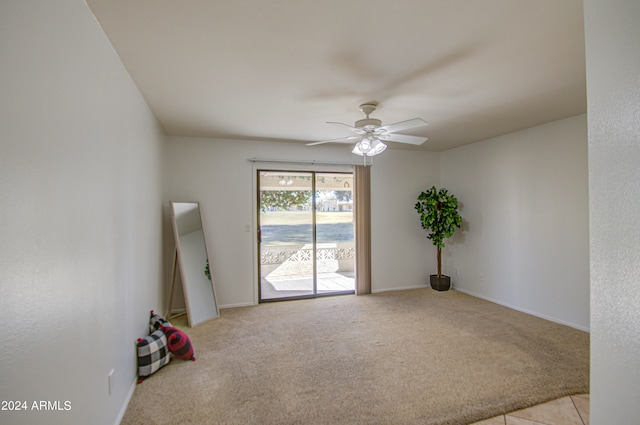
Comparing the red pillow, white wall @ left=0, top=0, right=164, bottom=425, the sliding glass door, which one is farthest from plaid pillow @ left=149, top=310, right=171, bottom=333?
the sliding glass door

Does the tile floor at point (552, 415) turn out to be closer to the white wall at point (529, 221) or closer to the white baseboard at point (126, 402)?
the white wall at point (529, 221)

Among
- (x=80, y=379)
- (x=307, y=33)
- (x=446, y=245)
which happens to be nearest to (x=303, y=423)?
(x=80, y=379)

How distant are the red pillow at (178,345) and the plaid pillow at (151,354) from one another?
0.06m

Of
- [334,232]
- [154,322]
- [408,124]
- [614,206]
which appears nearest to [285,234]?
[334,232]

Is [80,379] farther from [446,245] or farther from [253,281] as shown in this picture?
[446,245]

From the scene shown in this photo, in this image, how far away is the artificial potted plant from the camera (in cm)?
507

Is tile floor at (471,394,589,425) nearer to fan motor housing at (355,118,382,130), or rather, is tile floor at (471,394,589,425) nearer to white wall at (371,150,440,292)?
fan motor housing at (355,118,382,130)

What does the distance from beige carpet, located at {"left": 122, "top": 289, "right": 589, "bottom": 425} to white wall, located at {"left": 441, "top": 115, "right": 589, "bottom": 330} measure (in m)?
0.41

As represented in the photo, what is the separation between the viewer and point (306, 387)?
98.0 inches

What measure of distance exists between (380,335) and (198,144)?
3.55 metres

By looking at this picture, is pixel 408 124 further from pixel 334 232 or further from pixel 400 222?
pixel 400 222

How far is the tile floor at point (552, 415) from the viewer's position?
→ 6.88ft

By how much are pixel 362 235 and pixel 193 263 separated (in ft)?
8.66

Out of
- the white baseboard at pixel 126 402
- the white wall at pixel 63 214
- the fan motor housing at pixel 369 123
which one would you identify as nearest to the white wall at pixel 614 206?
the white wall at pixel 63 214
